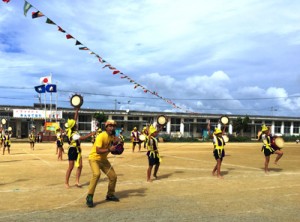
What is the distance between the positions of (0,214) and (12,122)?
184 ft

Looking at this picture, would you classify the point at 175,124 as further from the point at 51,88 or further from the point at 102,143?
the point at 102,143

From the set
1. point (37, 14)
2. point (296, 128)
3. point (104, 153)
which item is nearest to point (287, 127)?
point (296, 128)

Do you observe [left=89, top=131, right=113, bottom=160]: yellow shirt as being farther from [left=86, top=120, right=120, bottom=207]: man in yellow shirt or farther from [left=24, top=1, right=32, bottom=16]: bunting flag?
[left=24, top=1, right=32, bottom=16]: bunting flag

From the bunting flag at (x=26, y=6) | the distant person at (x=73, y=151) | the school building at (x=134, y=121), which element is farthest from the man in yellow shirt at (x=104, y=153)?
the school building at (x=134, y=121)

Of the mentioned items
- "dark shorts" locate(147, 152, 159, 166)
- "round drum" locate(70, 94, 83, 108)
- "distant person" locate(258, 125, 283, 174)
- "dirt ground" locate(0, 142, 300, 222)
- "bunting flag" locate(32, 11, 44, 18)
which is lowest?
"dirt ground" locate(0, 142, 300, 222)

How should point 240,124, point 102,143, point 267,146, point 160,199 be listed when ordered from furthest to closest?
point 240,124 < point 267,146 < point 160,199 < point 102,143

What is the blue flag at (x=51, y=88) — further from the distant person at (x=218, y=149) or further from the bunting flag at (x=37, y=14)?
the distant person at (x=218, y=149)

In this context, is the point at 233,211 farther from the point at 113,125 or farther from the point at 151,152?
the point at 151,152

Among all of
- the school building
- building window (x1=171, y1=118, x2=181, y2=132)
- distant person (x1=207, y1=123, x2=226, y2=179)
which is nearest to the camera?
distant person (x1=207, y1=123, x2=226, y2=179)

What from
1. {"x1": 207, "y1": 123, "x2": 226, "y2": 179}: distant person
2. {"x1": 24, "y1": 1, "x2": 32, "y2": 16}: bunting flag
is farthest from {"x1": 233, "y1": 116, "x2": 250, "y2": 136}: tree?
{"x1": 24, "y1": 1, "x2": 32, "y2": 16}: bunting flag

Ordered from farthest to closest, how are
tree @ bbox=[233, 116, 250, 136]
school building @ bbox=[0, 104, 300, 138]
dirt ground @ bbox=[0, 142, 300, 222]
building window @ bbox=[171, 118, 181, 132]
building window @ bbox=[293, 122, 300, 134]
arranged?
building window @ bbox=[293, 122, 300, 134] → building window @ bbox=[171, 118, 181, 132] → tree @ bbox=[233, 116, 250, 136] → school building @ bbox=[0, 104, 300, 138] → dirt ground @ bbox=[0, 142, 300, 222]

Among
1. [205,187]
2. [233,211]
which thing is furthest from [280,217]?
[205,187]

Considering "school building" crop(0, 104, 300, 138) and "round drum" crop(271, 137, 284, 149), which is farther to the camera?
"school building" crop(0, 104, 300, 138)

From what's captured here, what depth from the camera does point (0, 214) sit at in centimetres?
685
